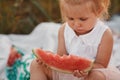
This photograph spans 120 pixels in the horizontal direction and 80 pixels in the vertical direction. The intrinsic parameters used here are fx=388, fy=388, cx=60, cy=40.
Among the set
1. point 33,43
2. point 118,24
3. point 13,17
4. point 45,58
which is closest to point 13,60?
point 33,43

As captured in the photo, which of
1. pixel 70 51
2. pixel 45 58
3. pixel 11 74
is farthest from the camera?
pixel 11 74

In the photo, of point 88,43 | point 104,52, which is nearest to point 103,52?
point 104,52

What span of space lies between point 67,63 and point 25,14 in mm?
1881

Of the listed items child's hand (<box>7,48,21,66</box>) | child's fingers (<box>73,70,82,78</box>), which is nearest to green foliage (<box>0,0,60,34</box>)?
child's hand (<box>7,48,21,66</box>)

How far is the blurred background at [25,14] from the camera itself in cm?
376

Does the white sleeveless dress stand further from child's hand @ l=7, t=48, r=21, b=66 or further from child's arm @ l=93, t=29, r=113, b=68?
child's hand @ l=7, t=48, r=21, b=66

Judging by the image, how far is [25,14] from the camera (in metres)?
3.94

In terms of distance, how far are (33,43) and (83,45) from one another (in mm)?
1051

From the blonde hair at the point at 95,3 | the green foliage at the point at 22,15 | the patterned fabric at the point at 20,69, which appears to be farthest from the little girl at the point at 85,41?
the green foliage at the point at 22,15

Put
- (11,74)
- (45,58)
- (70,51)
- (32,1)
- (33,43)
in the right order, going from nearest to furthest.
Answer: (45,58), (70,51), (11,74), (33,43), (32,1)

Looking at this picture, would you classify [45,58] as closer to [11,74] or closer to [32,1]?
[11,74]

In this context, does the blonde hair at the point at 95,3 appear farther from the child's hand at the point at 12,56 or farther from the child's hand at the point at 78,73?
the child's hand at the point at 12,56

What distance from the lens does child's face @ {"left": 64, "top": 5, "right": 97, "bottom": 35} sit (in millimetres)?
2135

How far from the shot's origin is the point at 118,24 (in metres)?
3.89
